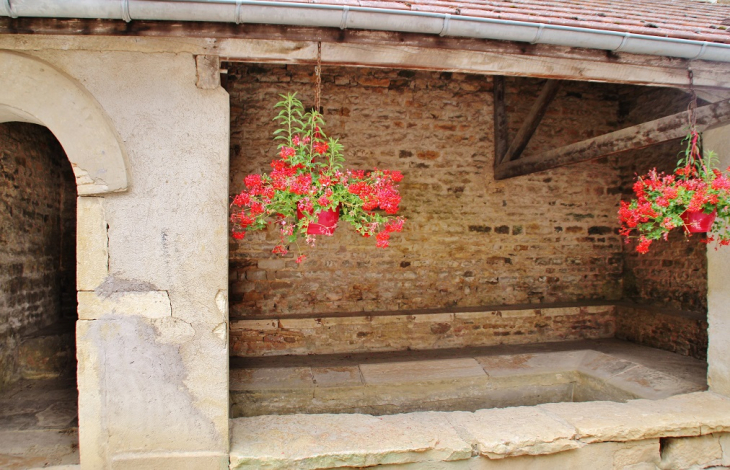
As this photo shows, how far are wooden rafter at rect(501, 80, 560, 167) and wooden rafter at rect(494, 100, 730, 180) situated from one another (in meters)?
0.36

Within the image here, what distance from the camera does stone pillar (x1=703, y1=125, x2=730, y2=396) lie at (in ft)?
10.8

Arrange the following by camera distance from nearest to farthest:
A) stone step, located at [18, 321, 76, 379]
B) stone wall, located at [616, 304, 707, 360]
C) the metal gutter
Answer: the metal gutter < stone step, located at [18, 321, 76, 379] < stone wall, located at [616, 304, 707, 360]

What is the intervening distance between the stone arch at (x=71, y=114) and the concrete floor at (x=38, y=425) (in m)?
1.62

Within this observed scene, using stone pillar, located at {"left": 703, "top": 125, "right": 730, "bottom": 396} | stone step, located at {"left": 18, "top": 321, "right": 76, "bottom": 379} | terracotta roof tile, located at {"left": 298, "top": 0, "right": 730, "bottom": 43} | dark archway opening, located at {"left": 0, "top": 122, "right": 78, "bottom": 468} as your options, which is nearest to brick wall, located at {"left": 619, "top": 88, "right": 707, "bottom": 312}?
stone pillar, located at {"left": 703, "top": 125, "right": 730, "bottom": 396}

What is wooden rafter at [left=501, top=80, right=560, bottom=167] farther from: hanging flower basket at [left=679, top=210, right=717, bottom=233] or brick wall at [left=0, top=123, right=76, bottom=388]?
brick wall at [left=0, top=123, right=76, bottom=388]

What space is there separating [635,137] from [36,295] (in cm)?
545

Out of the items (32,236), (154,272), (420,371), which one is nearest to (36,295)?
(32,236)

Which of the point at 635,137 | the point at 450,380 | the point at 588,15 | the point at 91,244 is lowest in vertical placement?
the point at 450,380

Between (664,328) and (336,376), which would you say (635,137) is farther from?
(336,376)

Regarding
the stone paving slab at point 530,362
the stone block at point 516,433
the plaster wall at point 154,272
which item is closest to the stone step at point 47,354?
the plaster wall at point 154,272

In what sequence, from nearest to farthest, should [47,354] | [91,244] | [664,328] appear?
[91,244] < [47,354] < [664,328]

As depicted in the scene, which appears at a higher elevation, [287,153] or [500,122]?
[500,122]

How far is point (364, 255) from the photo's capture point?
547 centimetres

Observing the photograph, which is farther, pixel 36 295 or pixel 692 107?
pixel 36 295
